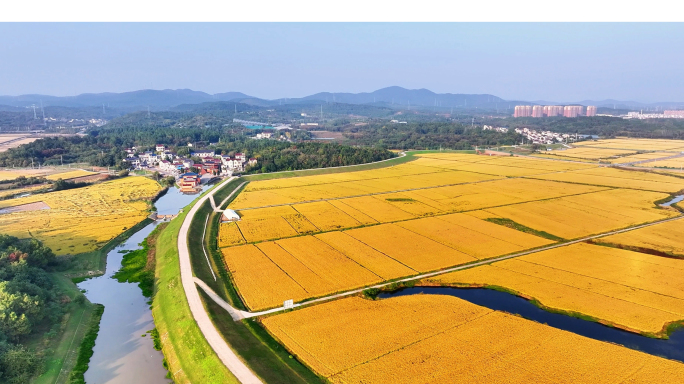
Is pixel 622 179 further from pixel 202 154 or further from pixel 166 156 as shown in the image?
pixel 166 156

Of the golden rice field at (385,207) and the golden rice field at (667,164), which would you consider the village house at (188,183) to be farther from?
the golden rice field at (667,164)

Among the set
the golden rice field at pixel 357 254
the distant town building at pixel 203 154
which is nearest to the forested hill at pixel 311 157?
the distant town building at pixel 203 154

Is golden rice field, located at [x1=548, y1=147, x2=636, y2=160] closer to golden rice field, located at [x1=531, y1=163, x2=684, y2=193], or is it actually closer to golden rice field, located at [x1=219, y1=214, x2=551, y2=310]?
golden rice field, located at [x1=531, y1=163, x2=684, y2=193]

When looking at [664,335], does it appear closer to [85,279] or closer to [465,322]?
[465,322]

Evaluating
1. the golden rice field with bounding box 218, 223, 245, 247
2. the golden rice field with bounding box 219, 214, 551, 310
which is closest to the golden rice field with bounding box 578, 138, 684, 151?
the golden rice field with bounding box 219, 214, 551, 310

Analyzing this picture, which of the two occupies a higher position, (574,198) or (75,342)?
(574,198)

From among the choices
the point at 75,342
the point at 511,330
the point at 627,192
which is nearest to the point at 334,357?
the point at 511,330
